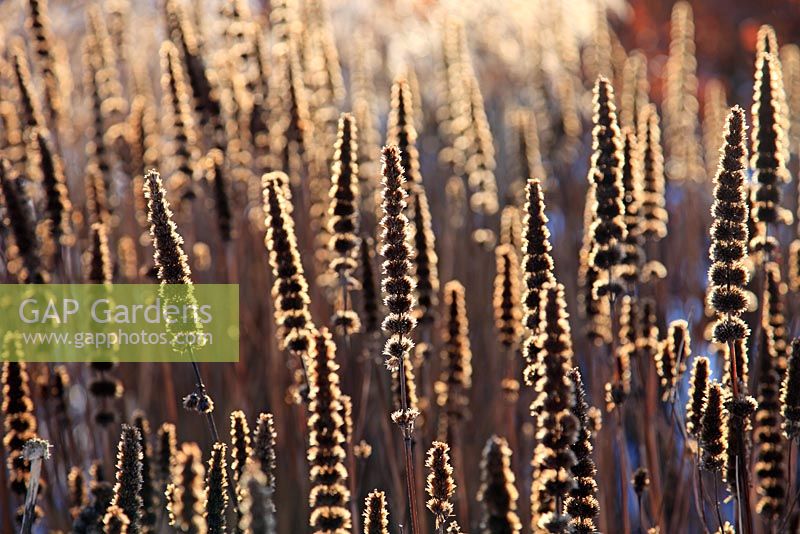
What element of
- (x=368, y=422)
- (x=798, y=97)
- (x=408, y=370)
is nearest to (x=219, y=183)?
(x=368, y=422)

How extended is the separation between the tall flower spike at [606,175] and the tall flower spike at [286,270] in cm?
91

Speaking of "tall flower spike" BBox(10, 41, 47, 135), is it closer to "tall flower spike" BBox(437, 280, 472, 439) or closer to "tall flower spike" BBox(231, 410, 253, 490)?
"tall flower spike" BBox(437, 280, 472, 439)

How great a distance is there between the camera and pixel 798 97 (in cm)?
673

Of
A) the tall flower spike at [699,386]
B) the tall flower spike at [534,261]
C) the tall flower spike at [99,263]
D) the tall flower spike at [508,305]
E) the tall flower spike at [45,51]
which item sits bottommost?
the tall flower spike at [699,386]

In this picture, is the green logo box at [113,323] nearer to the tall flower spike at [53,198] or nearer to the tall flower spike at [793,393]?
the tall flower spike at [53,198]

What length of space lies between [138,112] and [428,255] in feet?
7.36

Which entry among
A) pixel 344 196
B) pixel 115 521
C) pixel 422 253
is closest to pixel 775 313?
pixel 422 253

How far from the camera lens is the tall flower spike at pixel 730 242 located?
7.09 ft

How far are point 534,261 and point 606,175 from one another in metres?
0.42

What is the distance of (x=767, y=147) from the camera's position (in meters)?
2.82

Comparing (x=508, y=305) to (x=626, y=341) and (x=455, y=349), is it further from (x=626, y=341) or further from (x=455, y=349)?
(x=626, y=341)

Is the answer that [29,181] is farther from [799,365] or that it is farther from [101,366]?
[799,365]

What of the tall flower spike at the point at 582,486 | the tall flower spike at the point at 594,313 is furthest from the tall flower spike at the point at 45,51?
the tall flower spike at the point at 582,486

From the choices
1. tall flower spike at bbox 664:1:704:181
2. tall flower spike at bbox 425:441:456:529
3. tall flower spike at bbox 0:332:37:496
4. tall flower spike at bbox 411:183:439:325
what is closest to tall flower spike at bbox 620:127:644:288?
tall flower spike at bbox 411:183:439:325
